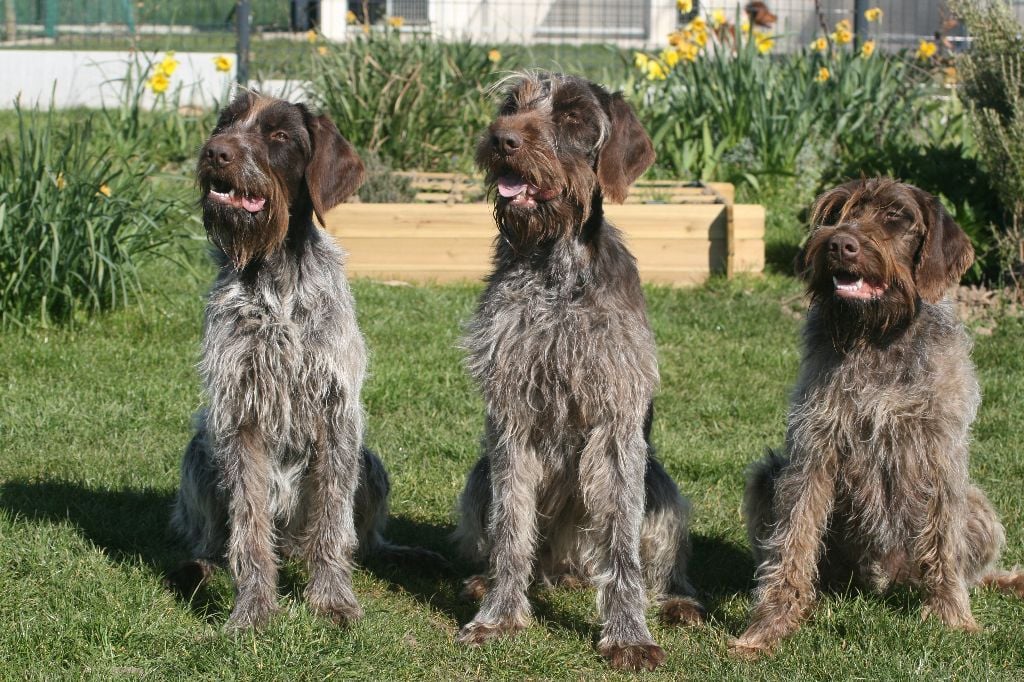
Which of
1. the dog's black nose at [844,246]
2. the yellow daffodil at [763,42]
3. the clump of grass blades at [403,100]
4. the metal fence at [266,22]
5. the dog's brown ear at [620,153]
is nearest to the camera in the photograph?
the dog's black nose at [844,246]

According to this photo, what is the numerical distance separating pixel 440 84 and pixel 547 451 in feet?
24.1

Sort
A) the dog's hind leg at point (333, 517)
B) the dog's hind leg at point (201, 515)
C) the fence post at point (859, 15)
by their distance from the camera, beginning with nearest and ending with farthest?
the dog's hind leg at point (333, 517) < the dog's hind leg at point (201, 515) < the fence post at point (859, 15)

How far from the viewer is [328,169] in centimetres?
491

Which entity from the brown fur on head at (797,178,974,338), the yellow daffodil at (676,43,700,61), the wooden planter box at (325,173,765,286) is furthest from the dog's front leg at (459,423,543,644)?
the yellow daffodil at (676,43,700,61)

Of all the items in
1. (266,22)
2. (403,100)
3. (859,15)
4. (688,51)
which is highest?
(266,22)

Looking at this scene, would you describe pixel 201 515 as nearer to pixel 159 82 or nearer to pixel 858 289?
pixel 858 289

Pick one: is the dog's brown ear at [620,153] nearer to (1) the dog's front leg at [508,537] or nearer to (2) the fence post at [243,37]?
(1) the dog's front leg at [508,537]

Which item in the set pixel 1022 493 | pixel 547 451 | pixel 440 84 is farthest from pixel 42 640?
pixel 440 84

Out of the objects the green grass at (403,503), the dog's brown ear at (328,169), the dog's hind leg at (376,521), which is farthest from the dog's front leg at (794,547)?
the dog's brown ear at (328,169)

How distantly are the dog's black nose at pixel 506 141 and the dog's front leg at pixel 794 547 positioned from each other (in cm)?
160

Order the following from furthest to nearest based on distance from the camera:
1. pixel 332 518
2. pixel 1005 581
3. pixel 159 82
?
pixel 159 82, pixel 1005 581, pixel 332 518

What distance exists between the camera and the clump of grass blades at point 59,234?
8.17m

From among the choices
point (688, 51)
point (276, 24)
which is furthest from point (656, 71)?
point (276, 24)

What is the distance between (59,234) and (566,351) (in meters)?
4.67
